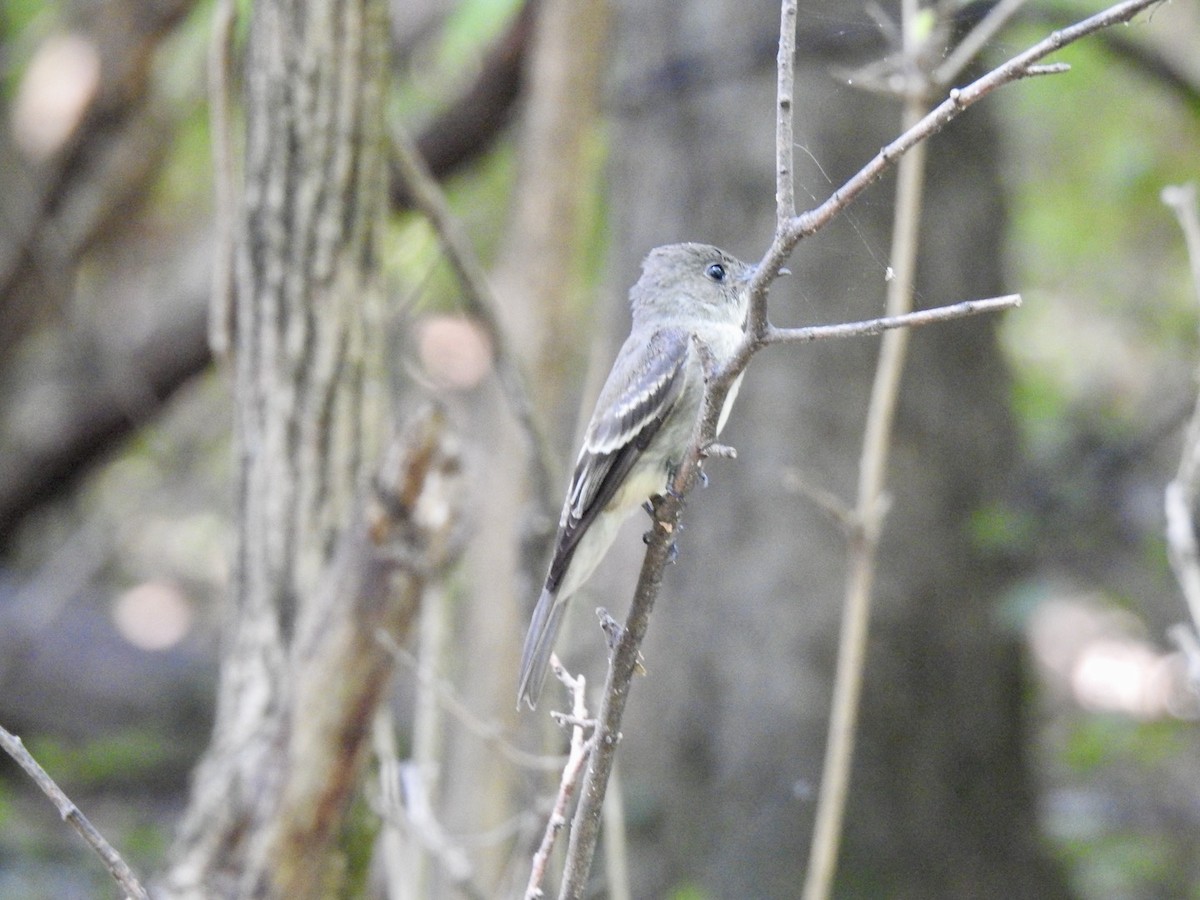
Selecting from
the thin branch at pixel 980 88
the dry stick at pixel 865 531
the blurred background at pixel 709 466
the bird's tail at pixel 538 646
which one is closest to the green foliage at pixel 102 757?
the blurred background at pixel 709 466

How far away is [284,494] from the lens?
12.3ft

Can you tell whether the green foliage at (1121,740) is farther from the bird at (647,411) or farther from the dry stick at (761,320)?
the dry stick at (761,320)

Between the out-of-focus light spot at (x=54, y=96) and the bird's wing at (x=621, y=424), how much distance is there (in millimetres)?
4886

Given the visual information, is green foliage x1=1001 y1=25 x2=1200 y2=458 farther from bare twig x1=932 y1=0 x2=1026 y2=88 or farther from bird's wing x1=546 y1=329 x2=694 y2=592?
bird's wing x1=546 y1=329 x2=694 y2=592

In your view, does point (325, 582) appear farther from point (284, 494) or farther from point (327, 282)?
point (327, 282)

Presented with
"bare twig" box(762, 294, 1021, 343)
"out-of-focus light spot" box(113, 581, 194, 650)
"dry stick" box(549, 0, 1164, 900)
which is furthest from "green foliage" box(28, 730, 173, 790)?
"bare twig" box(762, 294, 1021, 343)

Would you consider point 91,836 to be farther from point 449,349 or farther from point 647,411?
point 449,349

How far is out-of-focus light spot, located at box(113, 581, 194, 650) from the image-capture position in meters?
8.30

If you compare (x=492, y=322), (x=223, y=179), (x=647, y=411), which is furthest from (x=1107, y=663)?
(x=223, y=179)

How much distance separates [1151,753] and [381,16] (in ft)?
16.2

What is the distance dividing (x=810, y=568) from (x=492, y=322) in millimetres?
2159

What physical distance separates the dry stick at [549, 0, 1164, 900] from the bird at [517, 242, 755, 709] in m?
0.93

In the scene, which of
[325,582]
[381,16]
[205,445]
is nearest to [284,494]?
[325,582]

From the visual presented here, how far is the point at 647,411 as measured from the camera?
3.18m
